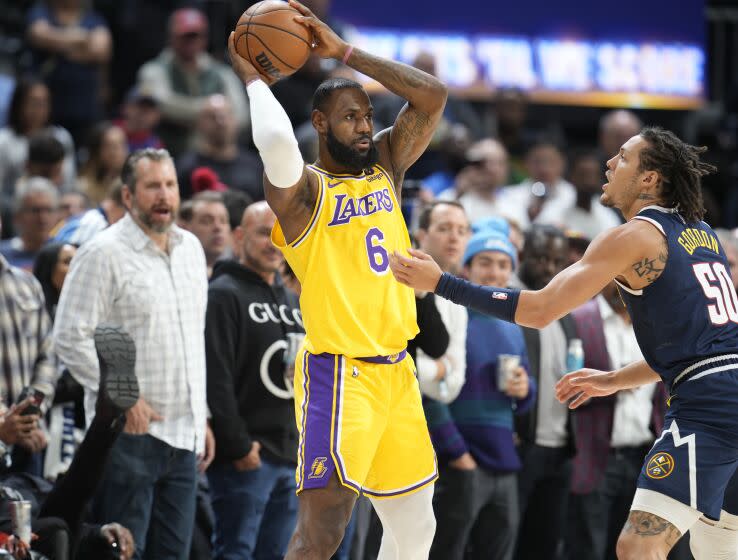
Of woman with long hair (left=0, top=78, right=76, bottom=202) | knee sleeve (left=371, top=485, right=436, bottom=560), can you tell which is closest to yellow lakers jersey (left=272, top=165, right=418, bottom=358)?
knee sleeve (left=371, top=485, right=436, bottom=560)

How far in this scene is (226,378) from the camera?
7.35 m

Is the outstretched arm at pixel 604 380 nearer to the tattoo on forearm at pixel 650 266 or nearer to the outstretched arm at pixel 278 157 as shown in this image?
the tattoo on forearm at pixel 650 266

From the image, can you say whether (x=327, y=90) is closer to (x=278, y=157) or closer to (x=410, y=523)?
(x=278, y=157)

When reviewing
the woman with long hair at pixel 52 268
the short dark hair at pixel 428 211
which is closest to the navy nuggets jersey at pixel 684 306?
the short dark hair at pixel 428 211

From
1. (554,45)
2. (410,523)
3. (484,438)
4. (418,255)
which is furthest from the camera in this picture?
(554,45)

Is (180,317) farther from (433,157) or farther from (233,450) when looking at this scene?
(433,157)

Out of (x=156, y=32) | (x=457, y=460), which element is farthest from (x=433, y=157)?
(x=457, y=460)

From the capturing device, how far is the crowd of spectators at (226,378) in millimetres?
6816

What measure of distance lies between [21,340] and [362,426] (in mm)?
2447

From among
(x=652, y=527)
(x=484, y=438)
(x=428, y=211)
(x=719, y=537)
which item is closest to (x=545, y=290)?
(x=652, y=527)

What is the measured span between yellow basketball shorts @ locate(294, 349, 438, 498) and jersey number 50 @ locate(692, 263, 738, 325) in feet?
4.65

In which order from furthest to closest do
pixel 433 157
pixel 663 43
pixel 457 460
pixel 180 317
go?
pixel 663 43 → pixel 433 157 → pixel 457 460 → pixel 180 317

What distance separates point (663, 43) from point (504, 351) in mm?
7965

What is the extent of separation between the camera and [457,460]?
7.58 meters
